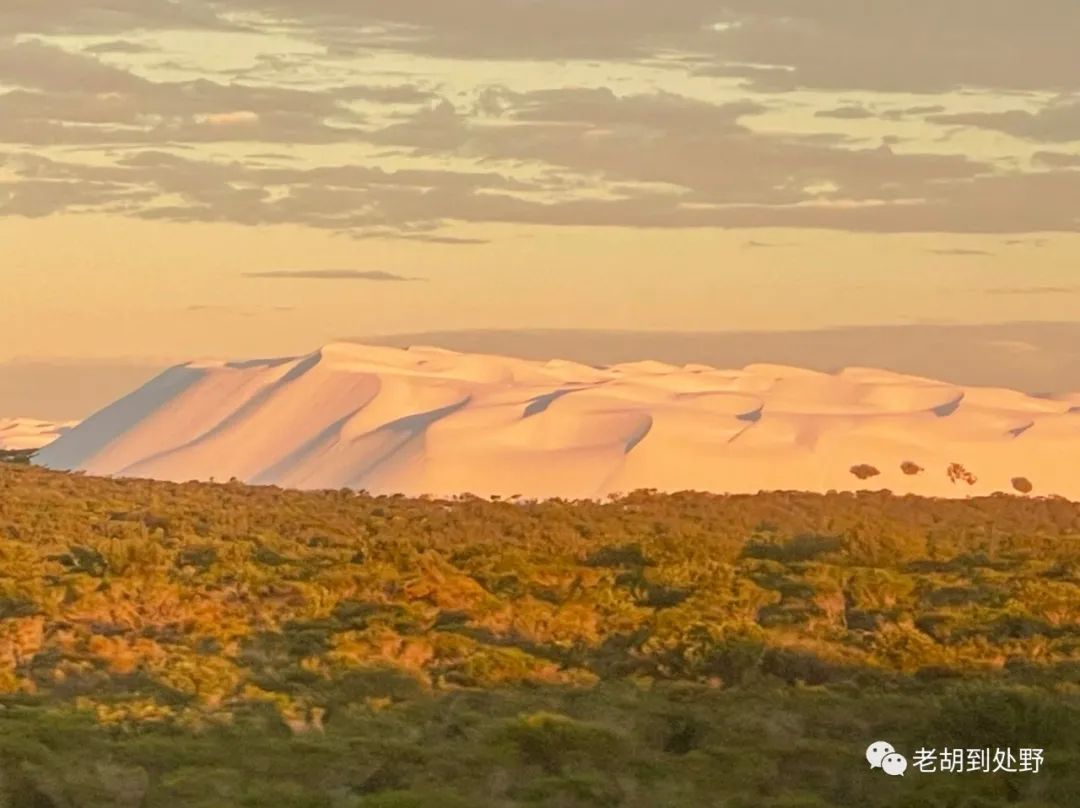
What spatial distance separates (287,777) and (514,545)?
26.3 m

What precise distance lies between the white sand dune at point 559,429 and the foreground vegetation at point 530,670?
66.4 m

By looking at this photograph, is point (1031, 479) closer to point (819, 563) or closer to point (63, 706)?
point (819, 563)

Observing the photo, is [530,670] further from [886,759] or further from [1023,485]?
[1023,485]

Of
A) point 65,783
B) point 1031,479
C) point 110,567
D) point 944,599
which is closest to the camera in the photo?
point 65,783

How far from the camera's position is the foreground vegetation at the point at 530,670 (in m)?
20.1

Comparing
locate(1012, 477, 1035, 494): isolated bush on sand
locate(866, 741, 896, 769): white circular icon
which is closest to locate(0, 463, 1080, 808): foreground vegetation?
locate(866, 741, 896, 769): white circular icon

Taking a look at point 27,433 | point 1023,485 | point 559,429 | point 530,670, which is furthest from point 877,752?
point 27,433

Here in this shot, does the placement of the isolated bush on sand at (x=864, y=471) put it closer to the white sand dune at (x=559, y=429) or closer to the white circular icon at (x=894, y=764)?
the white sand dune at (x=559, y=429)

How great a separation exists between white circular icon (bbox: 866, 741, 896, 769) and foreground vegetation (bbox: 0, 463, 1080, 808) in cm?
11

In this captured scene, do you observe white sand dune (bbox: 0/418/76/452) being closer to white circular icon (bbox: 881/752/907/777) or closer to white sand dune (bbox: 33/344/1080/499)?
white sand dune (bbox: 33/344/1080/499)

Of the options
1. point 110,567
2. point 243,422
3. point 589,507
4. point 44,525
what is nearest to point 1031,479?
point 243,422

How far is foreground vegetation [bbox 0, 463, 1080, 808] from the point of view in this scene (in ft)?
65.9

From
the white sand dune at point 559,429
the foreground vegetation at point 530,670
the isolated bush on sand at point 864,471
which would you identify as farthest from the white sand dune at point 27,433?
the foreground vegetation at point 530,670

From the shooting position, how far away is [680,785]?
20016mm
